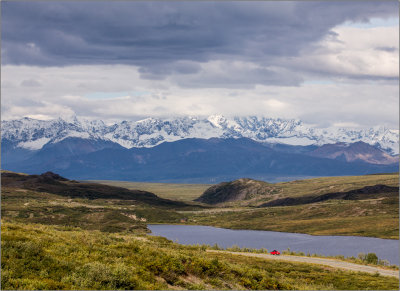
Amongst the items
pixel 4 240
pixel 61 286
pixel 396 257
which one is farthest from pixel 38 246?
pixel 396 257

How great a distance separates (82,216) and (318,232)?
8948cm

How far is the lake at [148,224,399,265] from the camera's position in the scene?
418 ft

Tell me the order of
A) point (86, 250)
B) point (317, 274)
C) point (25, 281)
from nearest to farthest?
point (25, 281) < point (86, 250) < point (317, 274)

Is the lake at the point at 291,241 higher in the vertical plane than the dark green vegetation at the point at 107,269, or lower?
lower

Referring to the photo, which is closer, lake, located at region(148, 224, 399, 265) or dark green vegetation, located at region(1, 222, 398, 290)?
dark green vegetation, located at region(1, 222, 398, 290)

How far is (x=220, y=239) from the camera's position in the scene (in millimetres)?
161250

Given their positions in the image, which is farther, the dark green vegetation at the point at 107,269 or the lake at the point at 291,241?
the lake at the point at 291,241

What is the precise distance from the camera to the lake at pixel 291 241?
127500mm

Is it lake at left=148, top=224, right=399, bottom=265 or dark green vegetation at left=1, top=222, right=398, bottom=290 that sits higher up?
dark green vegetation at left=1, top=222, right=398, bottom=290

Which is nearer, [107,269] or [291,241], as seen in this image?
[107,269]

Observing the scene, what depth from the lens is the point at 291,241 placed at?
15625 centimetres

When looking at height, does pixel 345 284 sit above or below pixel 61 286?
below

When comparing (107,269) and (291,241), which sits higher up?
(107,269)

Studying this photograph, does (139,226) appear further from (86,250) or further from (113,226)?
(86,250)
